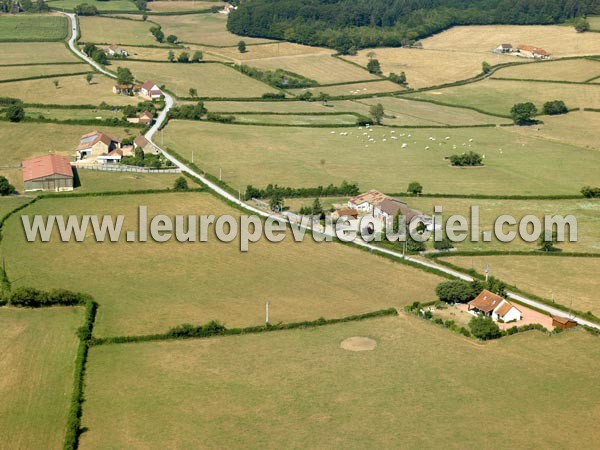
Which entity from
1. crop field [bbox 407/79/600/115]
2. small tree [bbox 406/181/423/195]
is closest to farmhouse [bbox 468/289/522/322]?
small tree [bbox 406/181/423/195]

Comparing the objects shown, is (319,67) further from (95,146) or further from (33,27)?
(95,146)

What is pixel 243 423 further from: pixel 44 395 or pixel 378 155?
pixel 378 155

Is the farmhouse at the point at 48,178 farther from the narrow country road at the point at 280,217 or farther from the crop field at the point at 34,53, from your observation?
the crop field at the point at 34,53

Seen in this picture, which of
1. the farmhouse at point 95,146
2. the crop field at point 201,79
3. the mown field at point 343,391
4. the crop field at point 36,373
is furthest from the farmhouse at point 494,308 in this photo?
the crop field at point 201,79

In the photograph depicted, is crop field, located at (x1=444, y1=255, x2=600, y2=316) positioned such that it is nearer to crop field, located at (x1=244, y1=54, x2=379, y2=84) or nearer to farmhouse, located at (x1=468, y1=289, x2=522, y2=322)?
farmhouse, located at (x1=468, y1=289, x2=522, y2=322)

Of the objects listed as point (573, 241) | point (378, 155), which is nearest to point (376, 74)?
point (378, 155)

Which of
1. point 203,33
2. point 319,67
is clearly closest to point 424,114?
point 319,67
